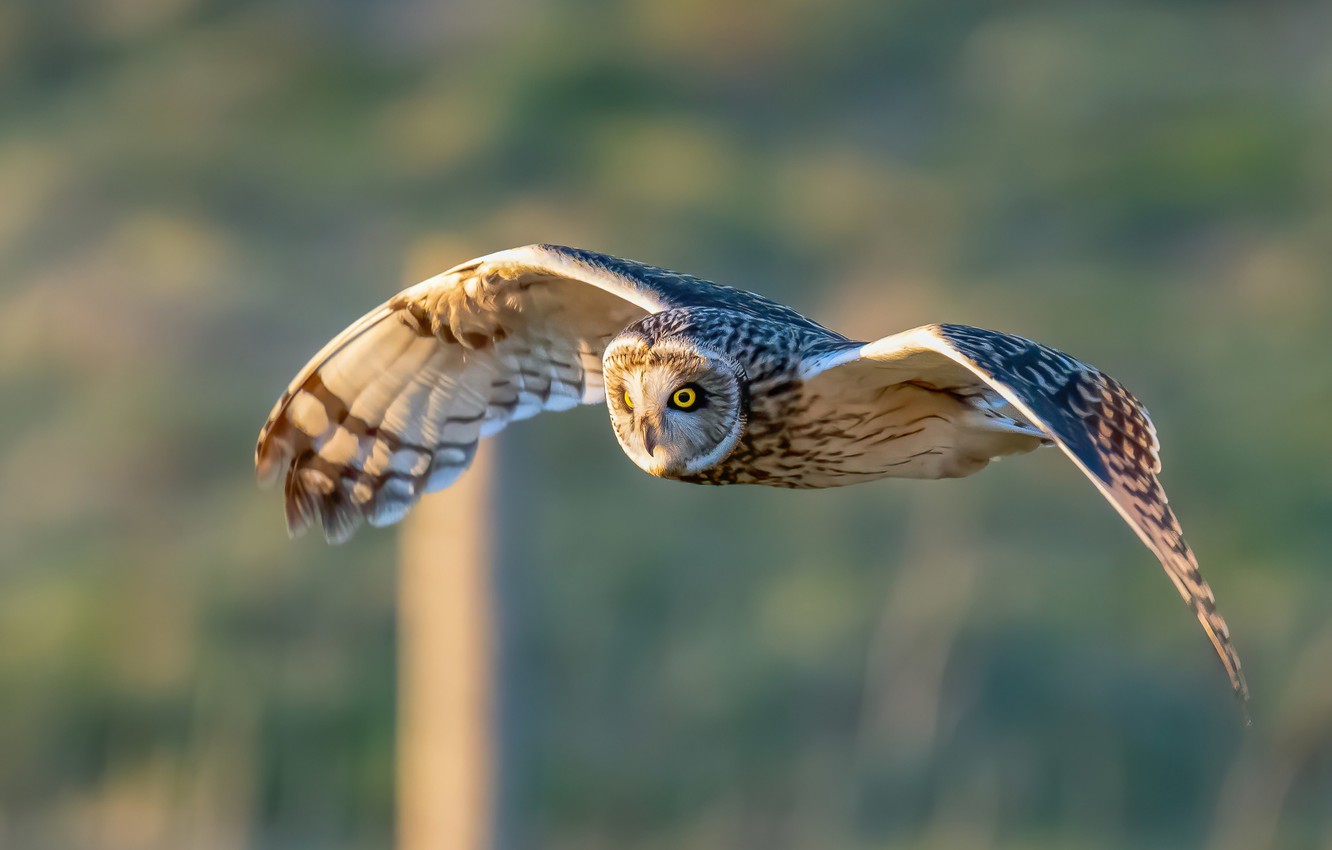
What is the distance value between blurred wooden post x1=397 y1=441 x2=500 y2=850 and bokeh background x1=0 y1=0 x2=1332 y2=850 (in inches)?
5.0

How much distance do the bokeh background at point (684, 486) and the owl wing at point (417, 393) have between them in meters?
3.35

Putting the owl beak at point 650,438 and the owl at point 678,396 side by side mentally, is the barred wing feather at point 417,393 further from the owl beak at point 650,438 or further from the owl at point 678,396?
the owl beak at point 650,438

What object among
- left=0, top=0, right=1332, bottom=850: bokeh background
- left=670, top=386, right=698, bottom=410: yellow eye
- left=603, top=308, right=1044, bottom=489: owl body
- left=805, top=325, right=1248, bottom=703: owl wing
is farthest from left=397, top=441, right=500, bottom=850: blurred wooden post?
left=805, top=325, right=1248, bottom=703: owl wing

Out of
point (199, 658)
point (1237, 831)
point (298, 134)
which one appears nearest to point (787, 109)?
point (298, 134)

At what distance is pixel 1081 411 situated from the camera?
3.15 metres

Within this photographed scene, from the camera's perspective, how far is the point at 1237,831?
29.6 ft

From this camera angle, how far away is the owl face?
11.4ft

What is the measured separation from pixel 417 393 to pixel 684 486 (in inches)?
365

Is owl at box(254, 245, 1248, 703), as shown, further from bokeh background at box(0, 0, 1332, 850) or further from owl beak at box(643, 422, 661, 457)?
bokeh background at box(0, 0, 1332, 850)

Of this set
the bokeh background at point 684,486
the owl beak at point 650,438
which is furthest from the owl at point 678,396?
the bokeh background at point 684,486

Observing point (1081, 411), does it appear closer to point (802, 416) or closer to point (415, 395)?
point (802, 416)

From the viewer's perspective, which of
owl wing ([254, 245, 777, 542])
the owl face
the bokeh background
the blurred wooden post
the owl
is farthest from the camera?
the bokeh background

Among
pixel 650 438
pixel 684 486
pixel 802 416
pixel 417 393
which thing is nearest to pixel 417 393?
pixel 417 393

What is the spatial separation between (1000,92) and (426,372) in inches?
610
